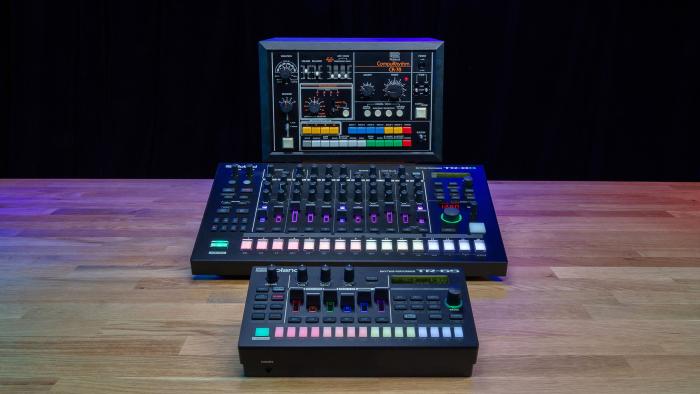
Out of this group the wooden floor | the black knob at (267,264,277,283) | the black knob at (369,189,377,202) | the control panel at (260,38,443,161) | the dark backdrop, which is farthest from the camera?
the dark backdrop

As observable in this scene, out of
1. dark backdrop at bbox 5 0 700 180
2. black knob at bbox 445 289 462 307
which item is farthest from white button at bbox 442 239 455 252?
dark backdrop at bbox 5 0 700 180

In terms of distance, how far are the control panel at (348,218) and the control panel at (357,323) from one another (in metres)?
0.14

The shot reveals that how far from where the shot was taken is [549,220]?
1316mm

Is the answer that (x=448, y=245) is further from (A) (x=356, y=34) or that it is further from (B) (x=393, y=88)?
(A) (x=356, y=34)

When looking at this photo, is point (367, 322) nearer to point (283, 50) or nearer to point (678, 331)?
point (678, 331)

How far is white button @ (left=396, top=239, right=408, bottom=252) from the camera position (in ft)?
3.39

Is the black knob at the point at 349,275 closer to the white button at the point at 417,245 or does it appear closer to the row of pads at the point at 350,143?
the white button at the point at 417,245

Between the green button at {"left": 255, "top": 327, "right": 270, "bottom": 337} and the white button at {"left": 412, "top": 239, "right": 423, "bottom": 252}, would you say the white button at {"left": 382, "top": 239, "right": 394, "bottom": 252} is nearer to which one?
the white button at {"left": 412, "top": 239, "right": 423, "bottom": 252}

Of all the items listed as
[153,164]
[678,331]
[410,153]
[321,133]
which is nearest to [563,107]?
[410,153]

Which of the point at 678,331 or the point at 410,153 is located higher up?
the point at 410,153

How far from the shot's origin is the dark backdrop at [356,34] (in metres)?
1.67

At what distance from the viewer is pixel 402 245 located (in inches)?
41.0

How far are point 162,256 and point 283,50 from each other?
443 mm

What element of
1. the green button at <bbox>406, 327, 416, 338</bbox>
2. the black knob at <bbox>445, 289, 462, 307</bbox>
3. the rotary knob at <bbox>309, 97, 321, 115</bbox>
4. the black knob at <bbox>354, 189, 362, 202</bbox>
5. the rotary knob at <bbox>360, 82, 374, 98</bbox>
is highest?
the rotary knob at <bbox>360, 82, 374, 98</bbox>
